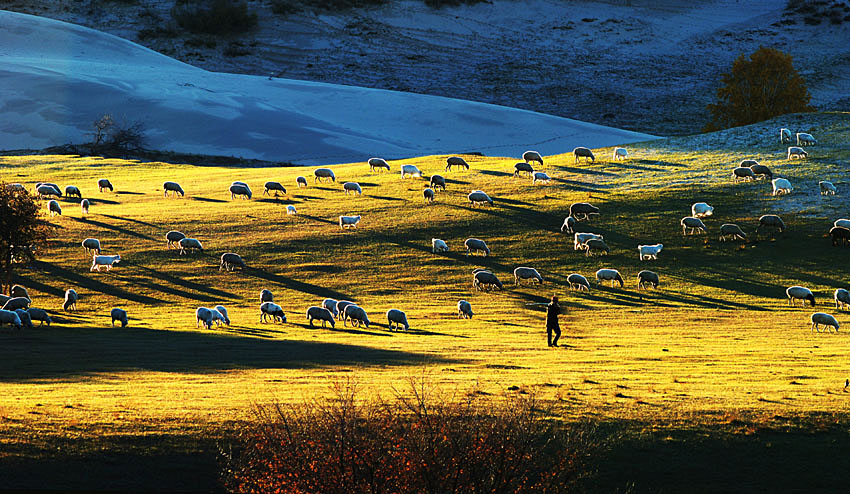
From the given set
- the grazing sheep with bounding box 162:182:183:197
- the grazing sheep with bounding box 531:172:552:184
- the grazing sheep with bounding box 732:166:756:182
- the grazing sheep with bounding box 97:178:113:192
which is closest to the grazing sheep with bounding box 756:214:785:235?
the grazing sheep with bounding box 732:166:756:182

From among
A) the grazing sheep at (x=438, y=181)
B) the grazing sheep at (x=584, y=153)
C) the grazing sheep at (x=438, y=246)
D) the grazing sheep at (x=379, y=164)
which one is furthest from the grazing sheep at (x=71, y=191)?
the grazing sheep at (x=584, y=153)

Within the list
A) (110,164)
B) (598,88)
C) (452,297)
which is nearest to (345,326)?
(452,297)

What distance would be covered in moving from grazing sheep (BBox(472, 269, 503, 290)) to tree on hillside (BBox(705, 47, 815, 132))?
6528 centimetres

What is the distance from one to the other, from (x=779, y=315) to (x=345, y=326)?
67.0 feet

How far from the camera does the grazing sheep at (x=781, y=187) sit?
58594mm

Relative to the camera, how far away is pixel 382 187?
66.9 meters

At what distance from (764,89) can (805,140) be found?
33.5 metres

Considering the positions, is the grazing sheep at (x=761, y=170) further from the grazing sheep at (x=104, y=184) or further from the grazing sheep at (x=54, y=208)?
the grazing sheep at (x=104, y=184)

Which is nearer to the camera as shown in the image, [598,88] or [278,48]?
[598,88]

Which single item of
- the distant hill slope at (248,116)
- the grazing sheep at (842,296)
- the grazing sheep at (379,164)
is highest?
the distant hill slope at (248,116)

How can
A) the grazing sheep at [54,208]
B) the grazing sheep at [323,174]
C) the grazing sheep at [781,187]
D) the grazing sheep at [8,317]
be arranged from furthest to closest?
the grazing sheep at [323,174], the grazing sheep at [54,208], the grazing sheep at [781,187], the grazing sheep at [8,317]

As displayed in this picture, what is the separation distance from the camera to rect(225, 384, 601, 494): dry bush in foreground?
1619cm

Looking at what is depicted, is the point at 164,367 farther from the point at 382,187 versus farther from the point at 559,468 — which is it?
the point at 382,187

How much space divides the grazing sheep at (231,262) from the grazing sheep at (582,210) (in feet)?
71.8
